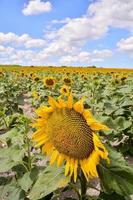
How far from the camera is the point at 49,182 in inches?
83.4

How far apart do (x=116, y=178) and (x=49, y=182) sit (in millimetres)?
333

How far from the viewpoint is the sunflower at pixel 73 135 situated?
1.83m

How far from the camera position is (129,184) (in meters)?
2.01

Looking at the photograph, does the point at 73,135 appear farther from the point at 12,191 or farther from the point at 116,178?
the point at 12,191

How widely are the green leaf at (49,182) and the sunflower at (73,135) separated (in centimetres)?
Result: 6

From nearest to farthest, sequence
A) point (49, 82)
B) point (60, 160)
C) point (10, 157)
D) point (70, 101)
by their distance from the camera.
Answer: point (70, 101) < point (60, 160) < point (10, 157) < point (49, 82)

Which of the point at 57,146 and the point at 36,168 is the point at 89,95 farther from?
the point at 57,146

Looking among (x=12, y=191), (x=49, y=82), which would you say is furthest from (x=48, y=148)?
(x=49, y=82)

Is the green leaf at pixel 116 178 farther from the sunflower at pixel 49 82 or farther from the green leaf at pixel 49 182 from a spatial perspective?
the sunflower at pixel 49 82

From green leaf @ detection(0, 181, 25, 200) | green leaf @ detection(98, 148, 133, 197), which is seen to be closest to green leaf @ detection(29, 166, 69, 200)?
green leaf @ detection(98, 148, 133, 197)

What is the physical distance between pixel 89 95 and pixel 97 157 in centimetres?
406

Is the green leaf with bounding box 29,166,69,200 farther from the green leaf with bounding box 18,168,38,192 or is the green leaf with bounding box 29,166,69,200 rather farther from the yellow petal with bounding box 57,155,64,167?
the green leaf with bounding box 18,168,38,192


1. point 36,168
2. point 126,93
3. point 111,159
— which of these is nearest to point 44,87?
point 126,93

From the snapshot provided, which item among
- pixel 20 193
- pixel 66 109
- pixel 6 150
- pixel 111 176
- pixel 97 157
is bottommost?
pixel 20 193
